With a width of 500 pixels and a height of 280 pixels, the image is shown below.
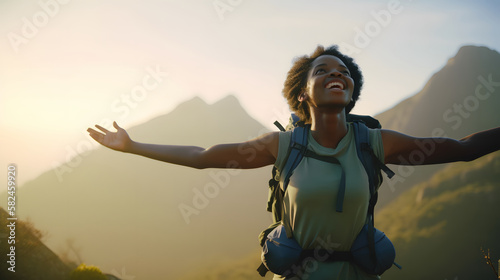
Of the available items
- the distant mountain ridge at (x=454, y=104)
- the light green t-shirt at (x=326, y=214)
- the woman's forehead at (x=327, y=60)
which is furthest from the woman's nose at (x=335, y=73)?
the distant mountain ridge at (x=454, y=104)

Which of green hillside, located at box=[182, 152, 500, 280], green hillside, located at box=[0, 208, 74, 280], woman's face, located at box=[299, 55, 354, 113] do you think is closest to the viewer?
woman's face, located at box=[299, 55, 354, 113]

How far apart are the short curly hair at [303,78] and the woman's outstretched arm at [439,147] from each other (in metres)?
0.79

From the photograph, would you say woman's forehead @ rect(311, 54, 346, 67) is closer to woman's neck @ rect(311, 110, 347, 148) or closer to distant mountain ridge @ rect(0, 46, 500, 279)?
woman's neck @ rect(311, 110, 347, 148)

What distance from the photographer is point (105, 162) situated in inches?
2655

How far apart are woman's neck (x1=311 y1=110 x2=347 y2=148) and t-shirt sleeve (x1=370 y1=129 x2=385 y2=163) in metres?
0.25

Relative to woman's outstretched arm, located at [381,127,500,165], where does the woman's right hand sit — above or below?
above

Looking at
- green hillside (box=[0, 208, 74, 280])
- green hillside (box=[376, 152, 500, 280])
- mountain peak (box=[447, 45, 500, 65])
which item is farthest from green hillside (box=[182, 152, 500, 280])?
green hillside (box=[0, 208, 74, 280])

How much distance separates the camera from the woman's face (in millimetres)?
3152

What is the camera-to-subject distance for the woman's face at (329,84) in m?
3.15

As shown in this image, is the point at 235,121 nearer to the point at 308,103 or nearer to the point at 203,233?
the point at 203,233

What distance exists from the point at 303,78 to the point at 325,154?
102 cm

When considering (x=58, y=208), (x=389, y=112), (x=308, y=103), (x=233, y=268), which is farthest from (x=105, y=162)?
(x=308, y=103)

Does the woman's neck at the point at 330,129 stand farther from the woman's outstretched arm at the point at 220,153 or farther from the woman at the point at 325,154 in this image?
the woman's outstretched arm at the point at 220,153

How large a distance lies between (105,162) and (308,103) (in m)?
69.3
